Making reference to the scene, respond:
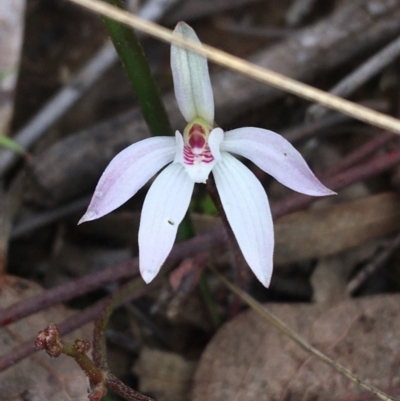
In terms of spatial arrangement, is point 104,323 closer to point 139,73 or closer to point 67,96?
point 139,73

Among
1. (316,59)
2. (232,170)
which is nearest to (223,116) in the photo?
(316,59)

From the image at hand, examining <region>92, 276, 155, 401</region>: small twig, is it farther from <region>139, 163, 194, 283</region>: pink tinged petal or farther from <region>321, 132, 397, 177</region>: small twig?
<region>321, 132, 397, 177</region>: small twig

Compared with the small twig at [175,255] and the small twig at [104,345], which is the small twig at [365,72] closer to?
the small twig at [175,255]

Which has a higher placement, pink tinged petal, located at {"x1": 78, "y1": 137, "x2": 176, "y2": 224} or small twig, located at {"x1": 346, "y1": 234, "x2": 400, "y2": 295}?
small twig, located at {"x1": 346, "y1": 234, "x2": 400, "y2": 295}

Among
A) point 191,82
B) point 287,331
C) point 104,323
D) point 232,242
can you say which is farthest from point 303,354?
point 191,82

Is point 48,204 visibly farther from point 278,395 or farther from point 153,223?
point 278,395

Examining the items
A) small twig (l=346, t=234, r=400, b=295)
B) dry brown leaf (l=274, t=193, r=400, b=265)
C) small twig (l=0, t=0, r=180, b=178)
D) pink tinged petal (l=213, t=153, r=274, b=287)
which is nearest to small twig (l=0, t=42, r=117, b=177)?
small twig (l=0, t=0, r=180, b=178)
